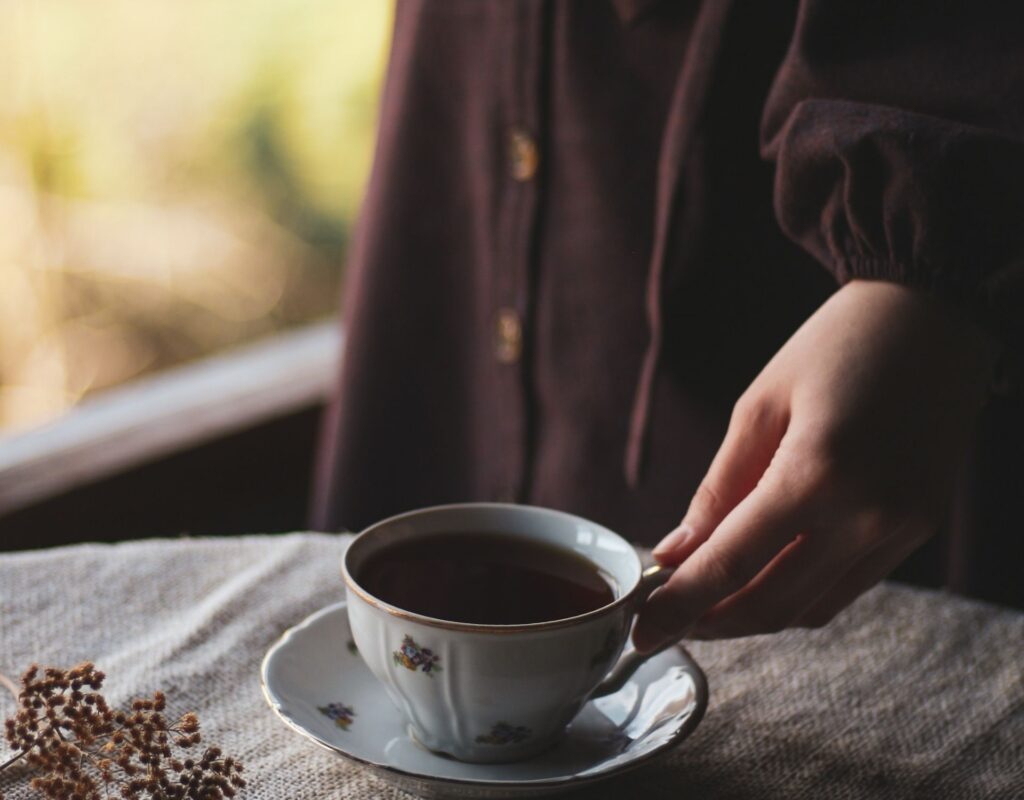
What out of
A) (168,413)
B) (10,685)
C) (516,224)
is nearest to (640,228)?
(516,224)

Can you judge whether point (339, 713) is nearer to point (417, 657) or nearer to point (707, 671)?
point (417, 657)

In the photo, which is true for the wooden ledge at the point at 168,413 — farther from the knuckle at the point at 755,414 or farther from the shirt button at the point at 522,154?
the knuckle at the point at 755,414

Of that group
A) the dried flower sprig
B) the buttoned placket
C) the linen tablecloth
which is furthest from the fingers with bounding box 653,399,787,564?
the buttoned placket

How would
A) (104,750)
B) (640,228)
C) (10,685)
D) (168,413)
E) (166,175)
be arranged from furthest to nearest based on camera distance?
(166,175), (168,413), (640,228), (10,685), (104,750)

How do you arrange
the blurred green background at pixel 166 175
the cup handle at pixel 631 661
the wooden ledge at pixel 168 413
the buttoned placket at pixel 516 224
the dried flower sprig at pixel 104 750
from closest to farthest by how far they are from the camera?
the dried flower sprig at pixel 104 750 < the cup handle at pixel 631 661 < the buttoned placket at pixel 516 224 < the wooden ledge at pixel 168 413 < the blurred green background at pixel 166 175

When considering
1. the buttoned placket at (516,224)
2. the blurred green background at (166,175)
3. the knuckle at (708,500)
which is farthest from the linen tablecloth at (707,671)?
the blurred green background at (166,175)

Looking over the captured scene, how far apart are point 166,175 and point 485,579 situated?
131 cm

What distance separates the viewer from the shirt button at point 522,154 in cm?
98

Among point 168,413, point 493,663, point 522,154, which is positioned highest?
point 522,154

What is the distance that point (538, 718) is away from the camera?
0.53 meters

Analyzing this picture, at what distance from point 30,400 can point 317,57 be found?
0.72 metres

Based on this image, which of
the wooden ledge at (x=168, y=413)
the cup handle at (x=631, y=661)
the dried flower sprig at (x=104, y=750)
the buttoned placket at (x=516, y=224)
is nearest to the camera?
the dried flower sprig at (x=104, y=750)

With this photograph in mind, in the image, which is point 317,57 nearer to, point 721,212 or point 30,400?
point 30,400

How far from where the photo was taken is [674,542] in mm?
603
